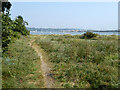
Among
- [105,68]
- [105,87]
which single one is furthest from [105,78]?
[105,68]

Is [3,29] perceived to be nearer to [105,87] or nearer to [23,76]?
[23,76]

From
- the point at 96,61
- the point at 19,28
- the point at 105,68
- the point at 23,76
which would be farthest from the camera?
the point at 19,28

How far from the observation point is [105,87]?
689cm

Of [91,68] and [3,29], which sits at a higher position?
[3,29]

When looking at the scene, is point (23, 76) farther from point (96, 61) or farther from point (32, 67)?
point (96, 61)

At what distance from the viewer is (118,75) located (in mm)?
8227

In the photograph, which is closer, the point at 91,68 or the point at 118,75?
the point at 118,75

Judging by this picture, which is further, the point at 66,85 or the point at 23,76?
the point at 23,76

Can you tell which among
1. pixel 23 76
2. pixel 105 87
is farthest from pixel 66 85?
pixel 23 76

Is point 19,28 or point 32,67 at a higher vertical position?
point 19,28

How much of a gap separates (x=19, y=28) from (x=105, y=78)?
31408 mm

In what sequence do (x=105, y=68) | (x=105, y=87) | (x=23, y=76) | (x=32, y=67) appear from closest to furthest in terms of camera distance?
(x=105, y=87) → (x=23, y=76) → (x=105, y=68) → (x=32, y=67)

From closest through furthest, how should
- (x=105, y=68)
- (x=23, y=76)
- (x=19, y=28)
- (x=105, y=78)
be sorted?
(x=105, y=78)
(x=23, y=76)
(x=105, y=68)
(x=19, y=28)

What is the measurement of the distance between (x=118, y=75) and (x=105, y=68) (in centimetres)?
99
